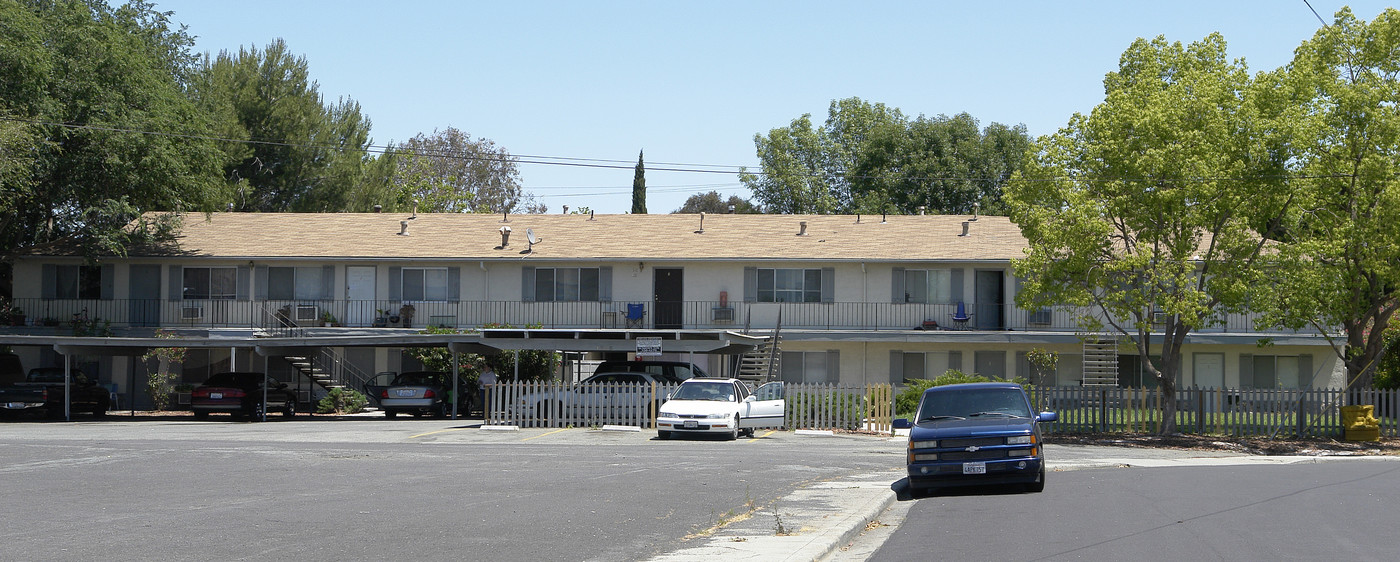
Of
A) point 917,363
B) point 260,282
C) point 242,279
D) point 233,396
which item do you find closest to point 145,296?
point 242,279

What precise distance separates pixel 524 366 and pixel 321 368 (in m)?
6.92

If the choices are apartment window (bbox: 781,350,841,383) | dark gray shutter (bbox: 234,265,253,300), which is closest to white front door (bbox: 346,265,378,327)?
dark gray shutter (bbox: 234,265,253,300)

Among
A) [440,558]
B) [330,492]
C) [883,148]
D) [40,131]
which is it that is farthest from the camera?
[883,148]

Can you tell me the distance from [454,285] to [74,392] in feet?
37.6

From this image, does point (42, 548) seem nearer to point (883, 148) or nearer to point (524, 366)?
point (524, 366)

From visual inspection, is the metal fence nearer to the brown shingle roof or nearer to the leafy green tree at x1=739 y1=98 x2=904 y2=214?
the brown shingle roof

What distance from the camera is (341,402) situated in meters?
37.2

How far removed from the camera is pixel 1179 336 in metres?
29.0

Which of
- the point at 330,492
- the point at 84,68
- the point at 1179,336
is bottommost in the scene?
the point at 330,492

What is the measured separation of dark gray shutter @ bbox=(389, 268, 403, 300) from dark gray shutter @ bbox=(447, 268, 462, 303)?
5.21ft

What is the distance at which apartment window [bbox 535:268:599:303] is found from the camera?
40.2 meters

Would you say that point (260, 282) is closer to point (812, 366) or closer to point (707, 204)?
point (812, 366)

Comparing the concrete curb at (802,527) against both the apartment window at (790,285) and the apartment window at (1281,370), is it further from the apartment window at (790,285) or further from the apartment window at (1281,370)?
the apartment window at (1281,370)

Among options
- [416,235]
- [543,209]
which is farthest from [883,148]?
[416,235]
